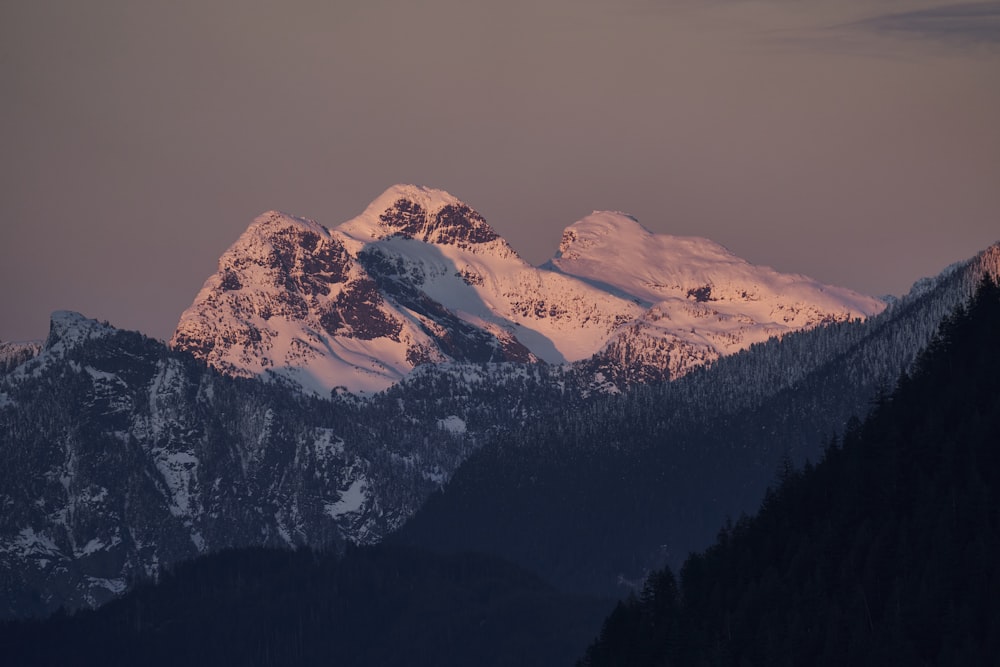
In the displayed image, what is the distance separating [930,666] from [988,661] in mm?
6613

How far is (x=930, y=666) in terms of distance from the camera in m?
198

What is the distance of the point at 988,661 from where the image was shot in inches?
7579
